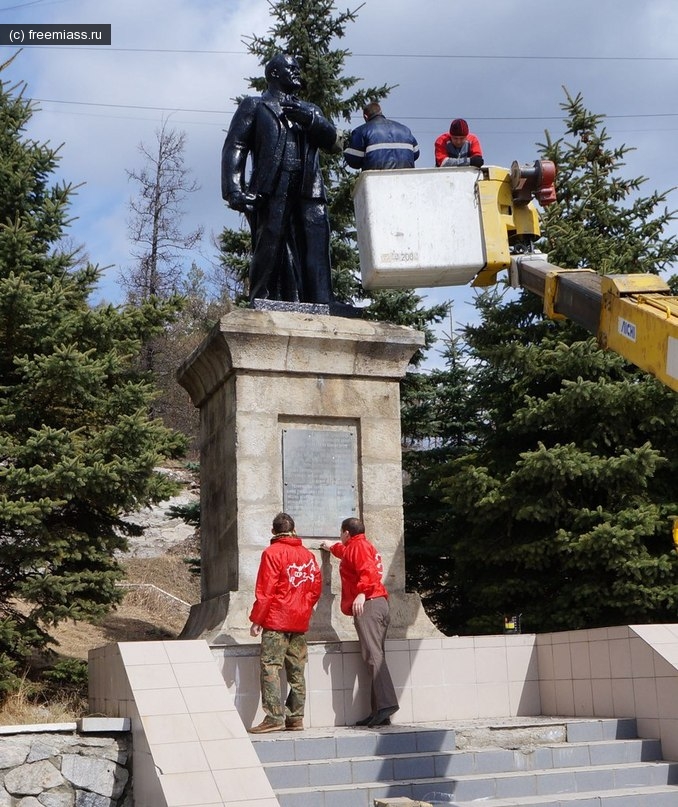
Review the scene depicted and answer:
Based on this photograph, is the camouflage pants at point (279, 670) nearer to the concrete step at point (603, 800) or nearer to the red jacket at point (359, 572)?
the red jacket at point (359, 572)

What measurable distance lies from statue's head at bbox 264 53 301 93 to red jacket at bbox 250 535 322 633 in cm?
442

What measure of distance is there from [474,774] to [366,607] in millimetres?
1459

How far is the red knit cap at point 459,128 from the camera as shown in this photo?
8328 mm

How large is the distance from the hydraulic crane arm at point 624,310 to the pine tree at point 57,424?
19.2ft

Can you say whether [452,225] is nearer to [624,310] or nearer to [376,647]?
[624,310]

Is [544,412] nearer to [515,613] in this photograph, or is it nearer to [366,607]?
[515,613]

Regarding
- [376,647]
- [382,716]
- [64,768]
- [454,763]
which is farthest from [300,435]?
[64,768]

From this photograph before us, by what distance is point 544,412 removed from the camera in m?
12.9

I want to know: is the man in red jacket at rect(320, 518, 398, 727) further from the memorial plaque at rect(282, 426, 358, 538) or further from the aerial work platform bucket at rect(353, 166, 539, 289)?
the aerial work platform bucket at rect(353, 166, 539, 289)

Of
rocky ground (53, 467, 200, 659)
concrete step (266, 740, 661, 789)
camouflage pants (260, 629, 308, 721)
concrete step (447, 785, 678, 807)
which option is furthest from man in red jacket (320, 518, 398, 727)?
rocky ground (53, 467, 200, 659)

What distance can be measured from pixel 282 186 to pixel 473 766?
5.33 m

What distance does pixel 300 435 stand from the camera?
944 cm

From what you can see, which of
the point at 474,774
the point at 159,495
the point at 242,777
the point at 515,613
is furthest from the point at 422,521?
the point at 242,777

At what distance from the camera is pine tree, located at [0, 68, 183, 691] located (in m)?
10.8
